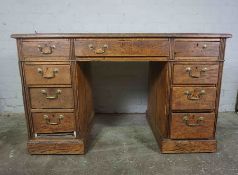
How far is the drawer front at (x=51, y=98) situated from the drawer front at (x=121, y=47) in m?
0.32

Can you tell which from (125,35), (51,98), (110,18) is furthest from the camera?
(110,18)

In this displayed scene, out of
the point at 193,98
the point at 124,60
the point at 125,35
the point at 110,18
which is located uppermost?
the point at 110,18

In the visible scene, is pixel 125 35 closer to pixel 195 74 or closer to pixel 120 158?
pixel 195 74

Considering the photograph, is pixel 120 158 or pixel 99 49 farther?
pixel 120 158

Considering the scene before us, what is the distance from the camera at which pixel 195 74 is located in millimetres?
1508

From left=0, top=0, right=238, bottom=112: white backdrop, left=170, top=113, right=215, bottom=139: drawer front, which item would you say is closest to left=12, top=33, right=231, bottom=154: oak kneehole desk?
left=170, top=113, right=215, bottom=139: drawer front

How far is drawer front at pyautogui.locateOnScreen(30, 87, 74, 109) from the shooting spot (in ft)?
5.04

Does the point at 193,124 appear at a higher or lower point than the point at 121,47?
lower

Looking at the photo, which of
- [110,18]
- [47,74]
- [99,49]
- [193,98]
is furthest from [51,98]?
[110,18]

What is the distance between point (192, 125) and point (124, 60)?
2.45 ft

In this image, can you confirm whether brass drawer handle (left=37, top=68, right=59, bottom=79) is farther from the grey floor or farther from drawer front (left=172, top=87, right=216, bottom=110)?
drawer front (left=172, top=87, right=216, bottom=110)

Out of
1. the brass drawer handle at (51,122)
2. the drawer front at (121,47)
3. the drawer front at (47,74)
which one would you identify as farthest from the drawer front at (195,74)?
the brass drawer handle at (51,122)

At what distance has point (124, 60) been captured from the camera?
1490 millimetres

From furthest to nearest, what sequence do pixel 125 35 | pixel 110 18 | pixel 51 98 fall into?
pixel 110 18 → pixel 51 98 → pixel 125 35
